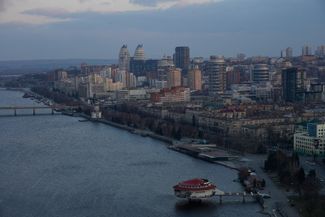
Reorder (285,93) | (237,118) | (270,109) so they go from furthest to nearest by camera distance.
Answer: (285,93) → (270,109) → (237,118)

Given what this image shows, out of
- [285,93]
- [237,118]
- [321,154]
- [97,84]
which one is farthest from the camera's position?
[97,84]

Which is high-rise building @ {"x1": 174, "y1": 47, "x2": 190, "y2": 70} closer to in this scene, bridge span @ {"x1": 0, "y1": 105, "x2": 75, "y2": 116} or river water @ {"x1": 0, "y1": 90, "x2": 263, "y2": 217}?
bridge span @ {"x1": 0, "y1": 105, "x2": 75, "y2": 116}

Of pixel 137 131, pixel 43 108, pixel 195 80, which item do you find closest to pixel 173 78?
pixel 195 80

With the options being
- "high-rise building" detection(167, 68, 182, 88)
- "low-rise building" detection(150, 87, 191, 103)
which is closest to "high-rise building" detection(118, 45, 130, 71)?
"high-rise building" detection(167, 68, 182, 88)

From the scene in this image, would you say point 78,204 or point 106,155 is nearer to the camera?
point 78,204

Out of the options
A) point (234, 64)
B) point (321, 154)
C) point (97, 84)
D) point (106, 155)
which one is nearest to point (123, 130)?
point (106, 155)

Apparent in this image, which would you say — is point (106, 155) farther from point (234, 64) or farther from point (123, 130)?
point (234, 64)
